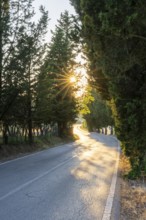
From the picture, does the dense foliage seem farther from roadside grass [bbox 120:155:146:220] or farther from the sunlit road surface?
roadside grass [bbox 120:155:146:220]

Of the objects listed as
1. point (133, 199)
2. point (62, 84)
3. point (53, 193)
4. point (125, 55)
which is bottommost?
point (133, 199)

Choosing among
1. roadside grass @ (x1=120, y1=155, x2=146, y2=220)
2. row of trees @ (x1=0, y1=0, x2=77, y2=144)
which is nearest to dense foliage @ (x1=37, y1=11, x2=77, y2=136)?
row of trees @ (x1=0, y1=0, x2=77, y2=144)

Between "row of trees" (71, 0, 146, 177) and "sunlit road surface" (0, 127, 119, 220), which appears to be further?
"row of trees" (71, 0, 146, 177)

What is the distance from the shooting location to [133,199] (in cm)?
1090

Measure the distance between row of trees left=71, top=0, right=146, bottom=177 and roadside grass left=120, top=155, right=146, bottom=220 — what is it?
32.6 inches

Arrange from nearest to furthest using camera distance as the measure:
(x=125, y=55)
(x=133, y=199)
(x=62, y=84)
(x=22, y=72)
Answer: (x=133, y=199), (x=125, y=55), (x=22, y=72), (x=62, y=84)

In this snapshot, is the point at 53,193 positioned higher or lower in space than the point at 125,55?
lower

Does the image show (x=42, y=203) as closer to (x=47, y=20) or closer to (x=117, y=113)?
(x=117, y=113)

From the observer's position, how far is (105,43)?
11.2m

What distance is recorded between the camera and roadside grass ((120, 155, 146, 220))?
8820mm

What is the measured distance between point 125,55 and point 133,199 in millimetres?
4051

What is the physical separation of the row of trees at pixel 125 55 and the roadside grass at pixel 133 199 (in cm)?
83

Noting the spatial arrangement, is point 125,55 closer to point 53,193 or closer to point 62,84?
point 53,193

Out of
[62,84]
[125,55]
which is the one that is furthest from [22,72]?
[62,84]
